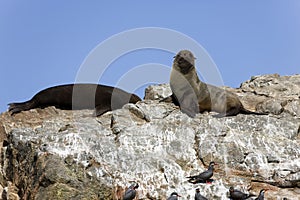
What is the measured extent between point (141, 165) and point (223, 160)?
188 centimetres

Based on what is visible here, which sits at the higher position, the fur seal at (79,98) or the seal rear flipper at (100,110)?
the fur seal at (79,98)

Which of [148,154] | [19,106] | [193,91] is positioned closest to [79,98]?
[19,106]

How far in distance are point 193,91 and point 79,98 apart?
3.70m

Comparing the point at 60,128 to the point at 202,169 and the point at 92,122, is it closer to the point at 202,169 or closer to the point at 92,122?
the point at 92,122

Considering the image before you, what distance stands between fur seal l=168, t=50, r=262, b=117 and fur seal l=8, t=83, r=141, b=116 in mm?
2169

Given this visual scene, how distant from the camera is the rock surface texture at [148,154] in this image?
43.7 feet

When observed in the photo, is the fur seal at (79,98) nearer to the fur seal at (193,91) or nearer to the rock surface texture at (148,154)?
the rock surface texture at (148,154)

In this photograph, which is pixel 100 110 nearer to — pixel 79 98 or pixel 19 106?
pixel 79 98

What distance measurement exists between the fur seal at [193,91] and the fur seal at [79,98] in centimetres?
217

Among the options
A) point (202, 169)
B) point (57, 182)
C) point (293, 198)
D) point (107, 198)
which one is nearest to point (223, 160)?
point (202, 169)

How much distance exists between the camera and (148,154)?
14.3m

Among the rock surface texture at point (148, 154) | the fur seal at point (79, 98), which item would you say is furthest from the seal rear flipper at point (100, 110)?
the rock surface texture at point (148, 154)

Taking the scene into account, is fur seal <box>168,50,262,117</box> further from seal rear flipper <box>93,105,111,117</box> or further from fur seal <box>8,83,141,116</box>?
fur seal <box>8,83,141,116</box>

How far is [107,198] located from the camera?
515 inches
